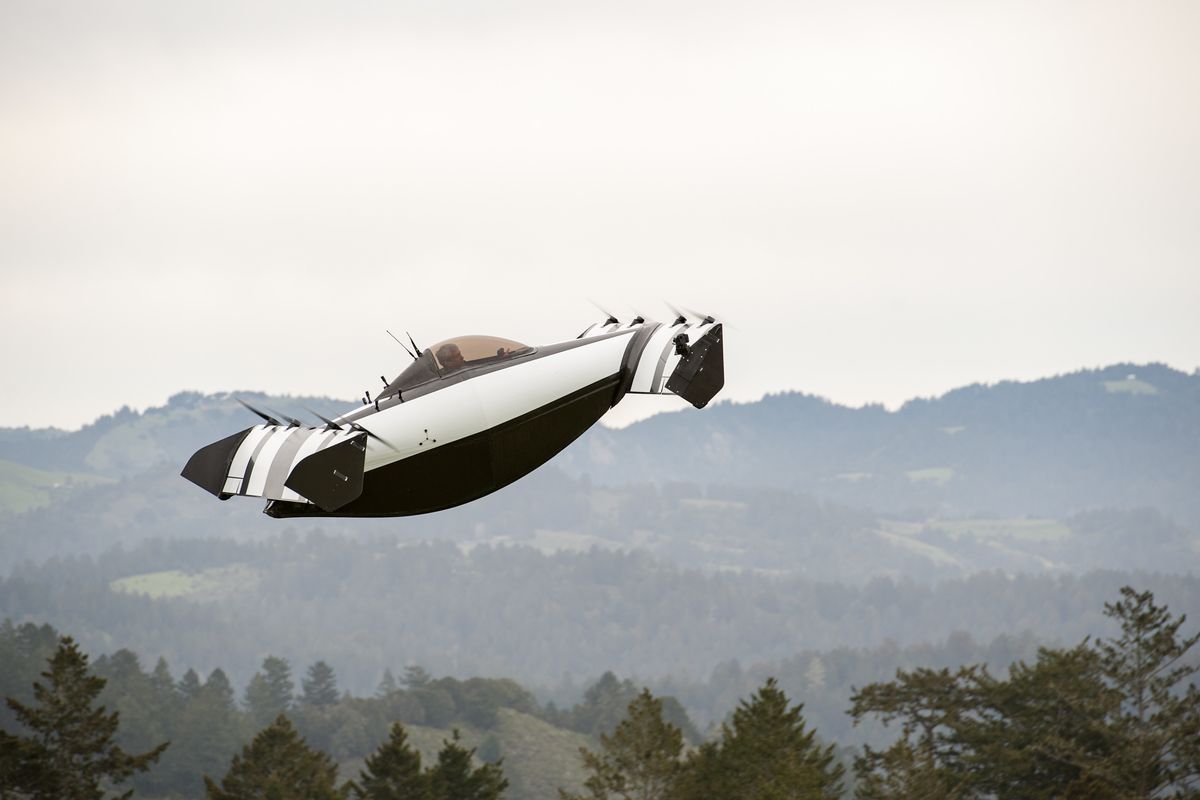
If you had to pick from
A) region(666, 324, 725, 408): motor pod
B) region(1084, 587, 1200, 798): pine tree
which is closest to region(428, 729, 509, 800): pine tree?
region(1084, 587, 1200, 798): pine tree

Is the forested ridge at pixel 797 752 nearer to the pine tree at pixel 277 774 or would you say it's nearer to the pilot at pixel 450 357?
the pine tree at pixel 277 774

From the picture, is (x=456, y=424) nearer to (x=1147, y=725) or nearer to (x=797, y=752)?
(x=797, y=752)

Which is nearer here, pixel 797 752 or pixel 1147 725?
pixel 797 752

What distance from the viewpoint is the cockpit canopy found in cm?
3359

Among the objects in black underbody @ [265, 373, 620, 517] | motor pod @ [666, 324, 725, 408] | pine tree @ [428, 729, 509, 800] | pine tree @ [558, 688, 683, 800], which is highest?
motor pod @ [666, 324, 725, 408]

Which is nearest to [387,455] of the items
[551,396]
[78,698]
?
[551,396]

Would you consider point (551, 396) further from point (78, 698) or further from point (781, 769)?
point (78, 698)

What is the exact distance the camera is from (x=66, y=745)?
383ft

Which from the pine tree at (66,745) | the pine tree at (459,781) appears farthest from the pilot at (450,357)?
the pine tree at (459,781)

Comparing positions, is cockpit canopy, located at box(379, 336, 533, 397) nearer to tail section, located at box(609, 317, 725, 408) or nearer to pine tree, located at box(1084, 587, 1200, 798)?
tail section, located at box(609, 317, 725, 408)

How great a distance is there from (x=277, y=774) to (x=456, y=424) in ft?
324

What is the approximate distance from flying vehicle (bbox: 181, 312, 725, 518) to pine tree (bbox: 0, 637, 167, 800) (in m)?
84.9

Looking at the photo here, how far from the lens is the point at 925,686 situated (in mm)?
147000

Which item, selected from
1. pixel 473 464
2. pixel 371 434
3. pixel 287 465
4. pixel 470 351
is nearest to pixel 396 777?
pixel 470 351
